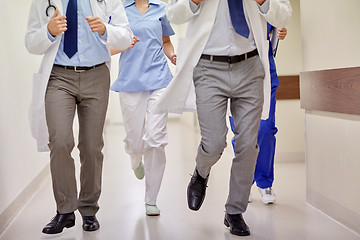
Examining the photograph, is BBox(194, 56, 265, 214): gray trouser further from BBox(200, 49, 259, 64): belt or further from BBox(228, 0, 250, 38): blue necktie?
BBox(228, 0, 250, 38): blue necktie

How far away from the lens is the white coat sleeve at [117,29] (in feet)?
8.73

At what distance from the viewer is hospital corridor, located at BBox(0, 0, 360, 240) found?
8.93 feet

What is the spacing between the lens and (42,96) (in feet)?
8.57

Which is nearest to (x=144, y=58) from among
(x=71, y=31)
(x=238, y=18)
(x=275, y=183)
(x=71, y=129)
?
(x=71, y=31)

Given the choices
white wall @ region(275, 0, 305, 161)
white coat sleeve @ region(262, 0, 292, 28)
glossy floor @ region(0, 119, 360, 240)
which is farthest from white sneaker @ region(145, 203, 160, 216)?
white wall @ region(275, 0, 305, 161)

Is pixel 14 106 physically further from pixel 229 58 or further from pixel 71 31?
pixel 229 58

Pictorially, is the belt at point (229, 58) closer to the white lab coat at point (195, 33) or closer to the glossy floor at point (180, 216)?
the white lab coat at point (195, 33)

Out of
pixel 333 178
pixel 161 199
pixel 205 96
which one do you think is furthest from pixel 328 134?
pixel 161 199

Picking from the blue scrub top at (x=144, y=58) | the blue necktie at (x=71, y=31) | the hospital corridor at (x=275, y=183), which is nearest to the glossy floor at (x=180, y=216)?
the hospital corridor at (x=275, y=183)

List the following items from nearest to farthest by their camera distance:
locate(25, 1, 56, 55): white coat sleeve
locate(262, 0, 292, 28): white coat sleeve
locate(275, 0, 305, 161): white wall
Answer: locate(262, 0, 292, 28): white coat sleeve → locate(25, 1, 56, 55): white coat sleeve → locate(275, 0, 305, 161): white wall

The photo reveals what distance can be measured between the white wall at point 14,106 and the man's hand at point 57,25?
70 centimetres

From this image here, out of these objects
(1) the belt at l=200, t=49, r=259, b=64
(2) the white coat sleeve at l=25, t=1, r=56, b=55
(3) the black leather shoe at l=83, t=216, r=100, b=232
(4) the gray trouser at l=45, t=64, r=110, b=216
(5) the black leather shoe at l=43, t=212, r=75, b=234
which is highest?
(2) the white coat sleeve at l=25, t=1, r=56, b=55

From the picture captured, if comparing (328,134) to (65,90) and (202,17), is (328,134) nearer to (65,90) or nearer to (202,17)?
(202,17)

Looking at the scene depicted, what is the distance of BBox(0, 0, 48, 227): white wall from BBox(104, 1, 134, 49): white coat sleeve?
0.77 metres
